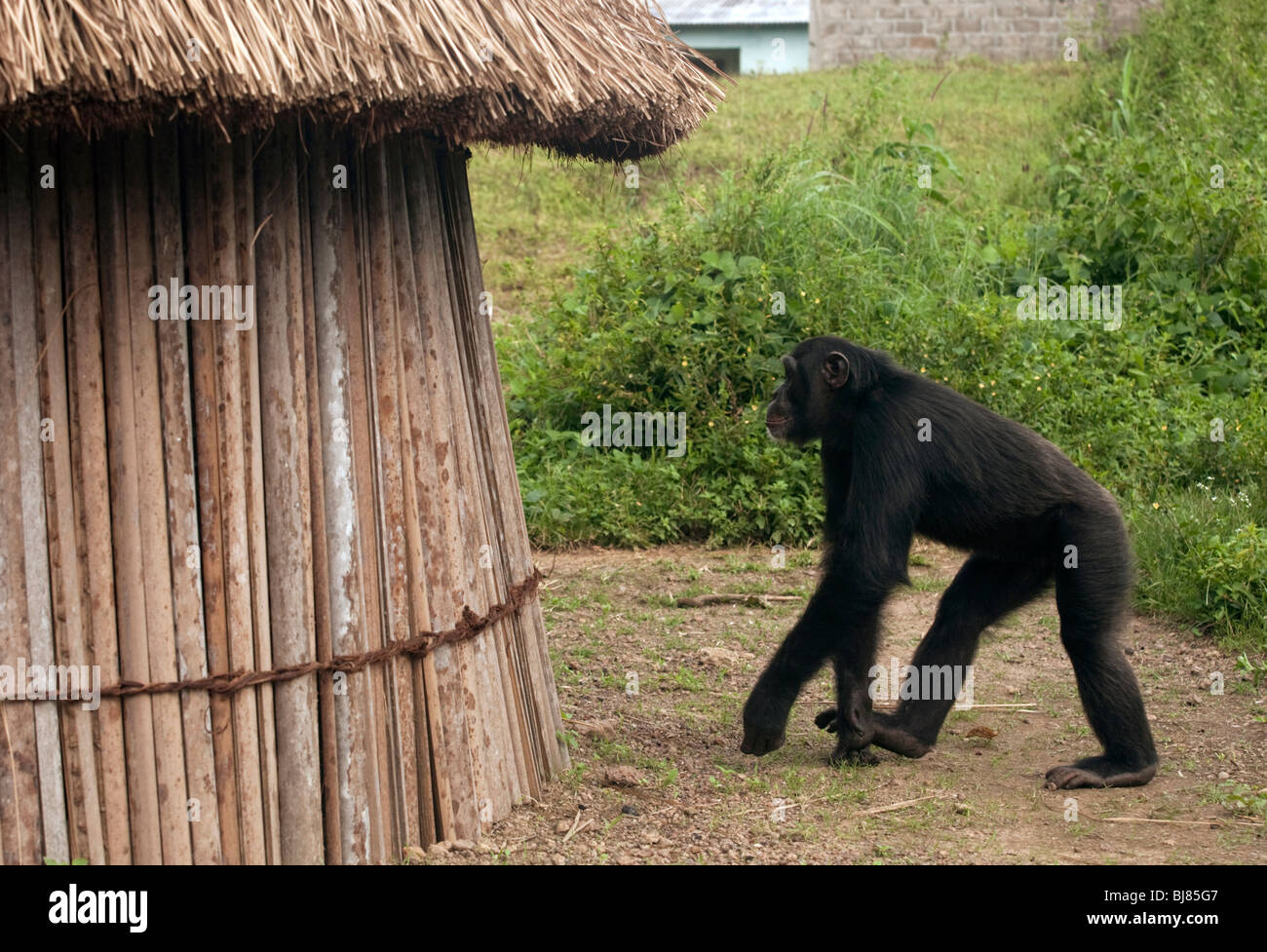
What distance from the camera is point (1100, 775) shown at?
4.80 m

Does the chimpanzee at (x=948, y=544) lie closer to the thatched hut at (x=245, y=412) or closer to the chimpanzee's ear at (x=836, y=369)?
the chimpanzee's ear at (x=836, y=369)

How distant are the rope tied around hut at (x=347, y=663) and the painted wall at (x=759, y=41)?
19254 millimetres

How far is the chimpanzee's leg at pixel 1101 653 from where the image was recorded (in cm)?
482

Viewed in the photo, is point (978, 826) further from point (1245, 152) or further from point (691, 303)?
point (1245, 152)

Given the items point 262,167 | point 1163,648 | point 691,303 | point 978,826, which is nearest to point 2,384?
point 262,167

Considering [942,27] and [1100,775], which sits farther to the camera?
[942,27]

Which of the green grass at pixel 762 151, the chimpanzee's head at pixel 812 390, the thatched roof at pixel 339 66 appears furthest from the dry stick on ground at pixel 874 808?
the green grass at pixel 762 151

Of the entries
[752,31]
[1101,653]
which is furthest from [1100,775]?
[752,31]

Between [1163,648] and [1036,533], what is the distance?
6.87 ft

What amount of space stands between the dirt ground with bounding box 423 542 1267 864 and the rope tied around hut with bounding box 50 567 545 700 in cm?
66

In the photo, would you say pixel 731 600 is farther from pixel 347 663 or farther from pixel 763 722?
pixel 347 663

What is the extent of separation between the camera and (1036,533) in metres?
5.07

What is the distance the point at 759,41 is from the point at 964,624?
19.3 metres

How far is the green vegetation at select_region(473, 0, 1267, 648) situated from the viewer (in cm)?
840
